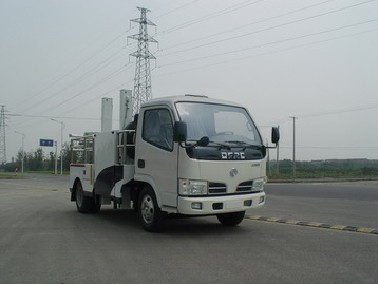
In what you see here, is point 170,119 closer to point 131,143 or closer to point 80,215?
point 131,143

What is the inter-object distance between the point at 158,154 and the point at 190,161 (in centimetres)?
101

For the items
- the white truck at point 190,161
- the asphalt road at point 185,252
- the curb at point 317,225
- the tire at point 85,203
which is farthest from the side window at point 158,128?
the tire at point 85,203

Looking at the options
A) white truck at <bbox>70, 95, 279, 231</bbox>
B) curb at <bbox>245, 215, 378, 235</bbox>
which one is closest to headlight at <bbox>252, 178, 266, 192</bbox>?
white truck at <bbox>70, 95, 279, 231</bbox>

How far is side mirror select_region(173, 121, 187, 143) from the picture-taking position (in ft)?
30.0

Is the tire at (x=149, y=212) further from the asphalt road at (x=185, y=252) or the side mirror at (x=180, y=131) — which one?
the side mirror at (x=180, y=131)

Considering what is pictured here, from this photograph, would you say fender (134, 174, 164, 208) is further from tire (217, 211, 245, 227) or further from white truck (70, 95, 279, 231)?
tire (217, 211, 245, 227)

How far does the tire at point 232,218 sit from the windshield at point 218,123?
1.74 meters

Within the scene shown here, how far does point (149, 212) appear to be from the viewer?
406 inches

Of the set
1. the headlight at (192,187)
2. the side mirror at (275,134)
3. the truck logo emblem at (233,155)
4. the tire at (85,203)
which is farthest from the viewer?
the tire at (85,203)

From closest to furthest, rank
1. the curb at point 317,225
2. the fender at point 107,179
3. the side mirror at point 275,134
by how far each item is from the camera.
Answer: the curb at point 317,225 → the side mirror at point 275,134 → the fender at point 107,179

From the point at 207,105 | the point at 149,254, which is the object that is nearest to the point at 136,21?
the point at 207,105

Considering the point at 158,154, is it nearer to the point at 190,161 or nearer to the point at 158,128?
A: the point at 158,128

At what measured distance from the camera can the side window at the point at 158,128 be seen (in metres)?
9.80

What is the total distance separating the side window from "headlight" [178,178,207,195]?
789 mm
